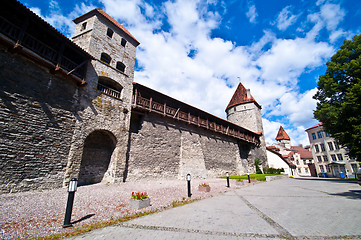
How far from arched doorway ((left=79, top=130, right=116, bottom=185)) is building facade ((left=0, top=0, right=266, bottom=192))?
2.5 inches

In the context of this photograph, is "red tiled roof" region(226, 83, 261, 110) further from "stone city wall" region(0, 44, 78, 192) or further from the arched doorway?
"stone city wall" region(0, 44, 78, 192)

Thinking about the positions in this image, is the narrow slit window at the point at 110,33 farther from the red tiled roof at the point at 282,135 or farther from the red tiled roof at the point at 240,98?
the red tiled roof at the point at 282,135

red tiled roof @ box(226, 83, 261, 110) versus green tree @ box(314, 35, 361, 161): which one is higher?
red tiled roof @ box(226, 83, 261, 110)

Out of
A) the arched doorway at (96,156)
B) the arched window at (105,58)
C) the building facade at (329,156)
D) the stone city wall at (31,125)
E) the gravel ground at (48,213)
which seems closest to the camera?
the gravel ground at (48,213)

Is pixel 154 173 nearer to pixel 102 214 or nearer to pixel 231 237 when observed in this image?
pixel 102 214

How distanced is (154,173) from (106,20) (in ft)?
45.8

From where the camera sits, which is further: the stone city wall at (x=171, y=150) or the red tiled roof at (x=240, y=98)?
the red tiled roof at (x=240, y=98)

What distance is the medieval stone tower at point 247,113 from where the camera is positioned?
30.2m

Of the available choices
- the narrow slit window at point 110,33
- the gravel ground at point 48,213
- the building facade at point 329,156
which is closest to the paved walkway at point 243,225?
Result: the gravel ground at point 48,213

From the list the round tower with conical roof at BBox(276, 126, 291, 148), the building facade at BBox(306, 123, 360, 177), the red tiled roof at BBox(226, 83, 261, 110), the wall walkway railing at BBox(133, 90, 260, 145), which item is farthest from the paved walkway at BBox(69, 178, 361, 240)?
the round tower with conical roof at BBox(276, 126, 291, 148)

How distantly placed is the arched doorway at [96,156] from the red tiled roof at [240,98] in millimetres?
27734

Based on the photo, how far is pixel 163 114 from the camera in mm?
15086

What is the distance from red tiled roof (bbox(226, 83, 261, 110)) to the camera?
31906mm

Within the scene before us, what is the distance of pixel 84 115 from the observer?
1015 centimetres
